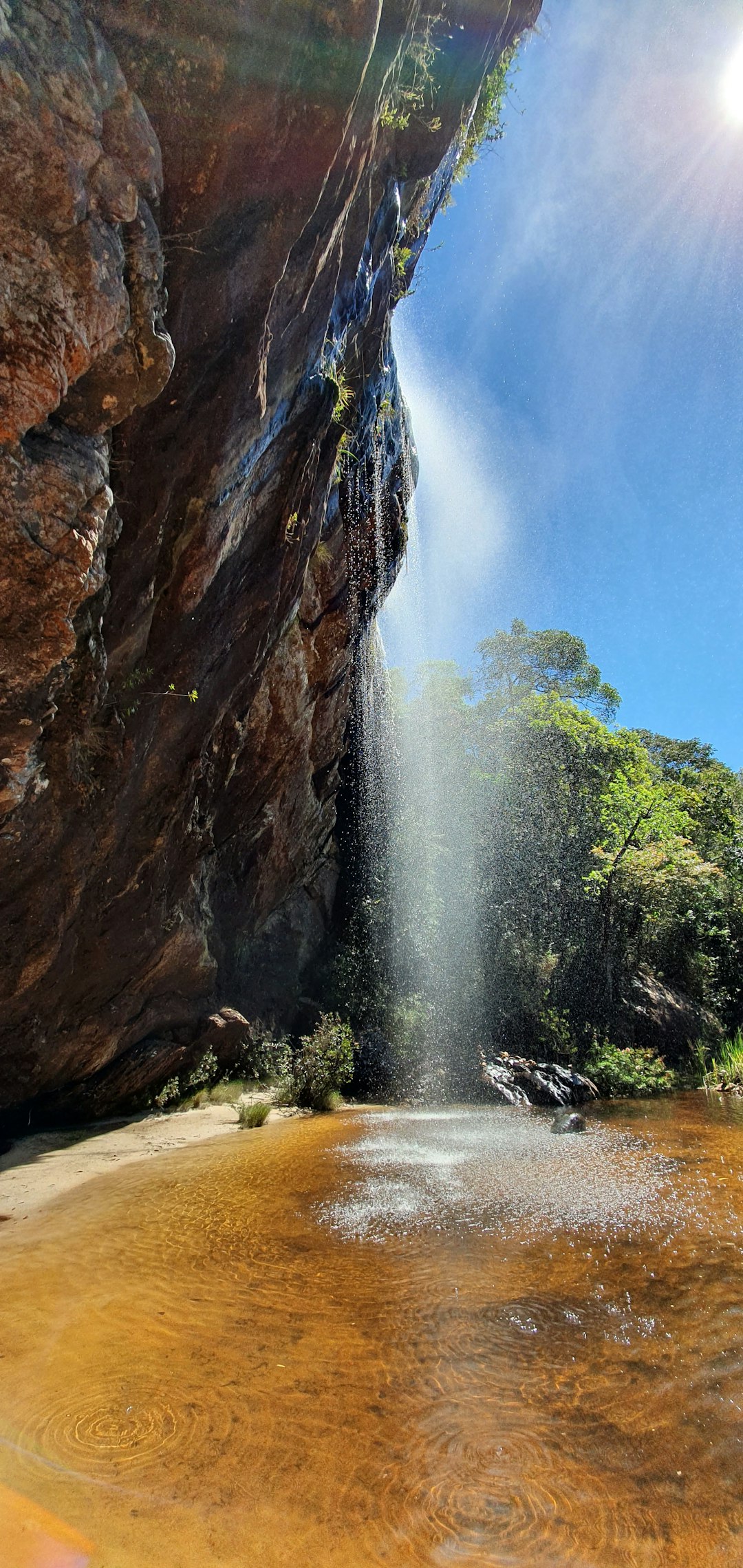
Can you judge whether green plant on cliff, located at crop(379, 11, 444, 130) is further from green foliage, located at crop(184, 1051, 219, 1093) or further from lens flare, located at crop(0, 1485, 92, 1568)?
green foliage, located at crop(184, 1051, 219, 1093)

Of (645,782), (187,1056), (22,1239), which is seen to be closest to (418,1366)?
(22,1239)

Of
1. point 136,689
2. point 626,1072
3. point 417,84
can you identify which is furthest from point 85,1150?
point 417,84

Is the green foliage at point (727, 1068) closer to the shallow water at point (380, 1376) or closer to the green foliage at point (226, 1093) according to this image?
the green foliage at point (226, 1093)

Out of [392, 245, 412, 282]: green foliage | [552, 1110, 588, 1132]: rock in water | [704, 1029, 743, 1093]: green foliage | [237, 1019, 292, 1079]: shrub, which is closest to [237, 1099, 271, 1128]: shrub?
[237, 1019, 292, 1079]: shrub

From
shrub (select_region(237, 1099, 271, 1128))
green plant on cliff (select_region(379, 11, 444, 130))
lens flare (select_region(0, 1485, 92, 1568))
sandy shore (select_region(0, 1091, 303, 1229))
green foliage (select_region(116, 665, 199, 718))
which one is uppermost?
green plant on cliff (select_region(379, 11, 444, 130))

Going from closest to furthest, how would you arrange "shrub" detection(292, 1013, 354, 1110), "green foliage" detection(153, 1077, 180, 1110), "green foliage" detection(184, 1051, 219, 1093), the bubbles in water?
the bubbles in water < "green foliage" detection(153, 1077, 180, 1110) < "green foliage" detection(184, 1051, 219, 1093) < "shrub" detection(292, 1013, 354, 1110)

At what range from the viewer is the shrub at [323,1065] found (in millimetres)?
11078

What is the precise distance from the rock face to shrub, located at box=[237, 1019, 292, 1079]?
1.39 meters

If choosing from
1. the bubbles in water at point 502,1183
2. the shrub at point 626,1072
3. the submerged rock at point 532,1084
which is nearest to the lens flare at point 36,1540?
the bubbles in water at point 502,1183

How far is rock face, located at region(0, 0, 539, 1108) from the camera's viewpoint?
3645mm

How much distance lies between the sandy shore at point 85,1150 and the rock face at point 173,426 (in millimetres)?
804

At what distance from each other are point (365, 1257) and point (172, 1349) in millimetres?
1444

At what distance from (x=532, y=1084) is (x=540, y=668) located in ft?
72.6

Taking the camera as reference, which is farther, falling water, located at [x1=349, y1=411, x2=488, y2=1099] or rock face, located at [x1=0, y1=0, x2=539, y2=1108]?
falling water, located at [x1=349, y1=411, x2=488, y2=1099]
